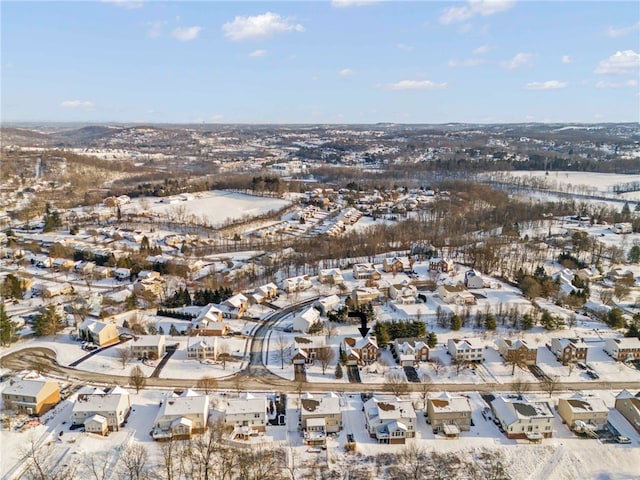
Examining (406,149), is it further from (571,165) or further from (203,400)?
(203,400)

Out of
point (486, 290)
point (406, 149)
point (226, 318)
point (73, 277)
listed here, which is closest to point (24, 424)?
point (226, 318)

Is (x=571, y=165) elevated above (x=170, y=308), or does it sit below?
above

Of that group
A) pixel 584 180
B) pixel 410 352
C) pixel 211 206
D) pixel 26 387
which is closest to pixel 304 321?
pixel 410 352

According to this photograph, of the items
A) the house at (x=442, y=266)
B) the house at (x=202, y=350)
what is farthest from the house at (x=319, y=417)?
the house at (x=442, y=266)

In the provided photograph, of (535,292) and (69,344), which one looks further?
(535,292)

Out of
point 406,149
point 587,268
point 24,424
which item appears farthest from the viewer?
point 406,149

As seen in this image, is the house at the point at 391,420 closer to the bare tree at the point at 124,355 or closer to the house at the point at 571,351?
the house at the point at 571,351

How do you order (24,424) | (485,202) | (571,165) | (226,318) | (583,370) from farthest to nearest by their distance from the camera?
(571,165) → (485,202) → (226,318) → (583,370) → (24,424)
